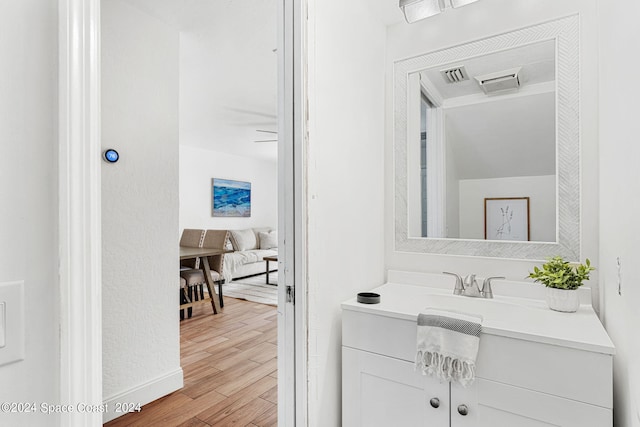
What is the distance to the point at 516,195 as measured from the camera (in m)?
1.65

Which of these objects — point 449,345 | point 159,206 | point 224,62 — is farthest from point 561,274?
point 224,62

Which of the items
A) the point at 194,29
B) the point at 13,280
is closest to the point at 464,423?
the point at 13,280

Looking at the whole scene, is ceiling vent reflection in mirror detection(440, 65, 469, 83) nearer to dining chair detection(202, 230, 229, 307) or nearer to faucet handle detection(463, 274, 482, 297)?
faucet handle detection(463, 274, 482, 297)

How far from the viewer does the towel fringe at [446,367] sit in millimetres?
1154

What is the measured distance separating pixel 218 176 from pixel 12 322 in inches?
245

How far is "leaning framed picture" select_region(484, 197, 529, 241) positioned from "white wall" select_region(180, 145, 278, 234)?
13.3 ft

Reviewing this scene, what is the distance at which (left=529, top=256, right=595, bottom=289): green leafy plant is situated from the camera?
133cm

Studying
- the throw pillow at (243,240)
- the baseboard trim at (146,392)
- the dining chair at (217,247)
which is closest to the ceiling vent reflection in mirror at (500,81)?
the baseboard trim at (146,392)

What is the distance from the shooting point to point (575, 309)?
4.35ft

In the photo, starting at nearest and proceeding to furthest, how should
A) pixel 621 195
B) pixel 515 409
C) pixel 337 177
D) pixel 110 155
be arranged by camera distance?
pixel 621 195, pixel 515 409, pixel 337 177, pixel 110 155

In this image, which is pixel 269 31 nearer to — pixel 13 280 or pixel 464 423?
pixel 13 280

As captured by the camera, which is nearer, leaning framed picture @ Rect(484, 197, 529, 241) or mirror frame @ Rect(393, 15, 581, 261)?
mirror frame @ Rect(393, 15, 581, 261)

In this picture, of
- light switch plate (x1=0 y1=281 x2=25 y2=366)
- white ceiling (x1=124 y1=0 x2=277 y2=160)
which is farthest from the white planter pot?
white ceiling (x1=124 y1=0 x2=277 y2=160)

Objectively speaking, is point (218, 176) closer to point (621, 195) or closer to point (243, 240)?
point (243, 240)
